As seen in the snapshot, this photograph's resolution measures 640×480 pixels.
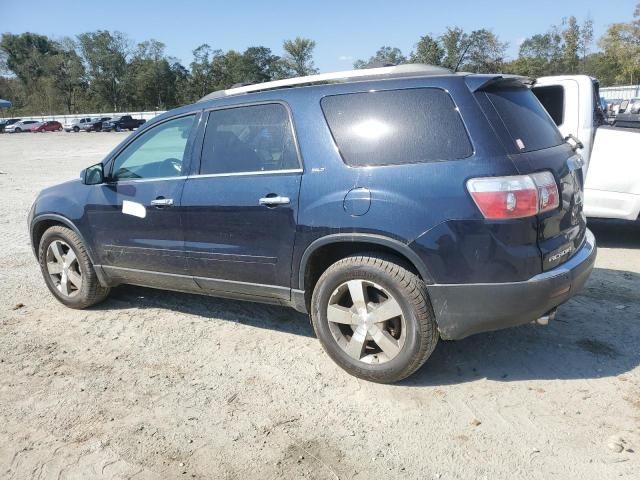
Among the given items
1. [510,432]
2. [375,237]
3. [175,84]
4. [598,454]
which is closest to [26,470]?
[375,237]

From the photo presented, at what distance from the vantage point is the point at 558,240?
3225mm

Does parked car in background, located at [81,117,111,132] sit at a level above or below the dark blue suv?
above

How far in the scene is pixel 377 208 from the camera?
10.5 ft

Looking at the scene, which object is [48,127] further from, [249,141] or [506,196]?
[506,196]

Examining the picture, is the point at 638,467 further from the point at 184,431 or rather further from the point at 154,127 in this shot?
the point at 154,127

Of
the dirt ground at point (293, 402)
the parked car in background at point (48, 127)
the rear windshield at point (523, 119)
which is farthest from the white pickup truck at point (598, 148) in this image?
the parked car in background at point (48, 127)

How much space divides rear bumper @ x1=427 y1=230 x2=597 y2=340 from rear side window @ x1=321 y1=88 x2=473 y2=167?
755 millimetres

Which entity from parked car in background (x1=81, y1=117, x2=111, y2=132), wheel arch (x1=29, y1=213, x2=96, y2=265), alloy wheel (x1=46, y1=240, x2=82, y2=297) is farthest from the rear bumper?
parked car in background (x1=81, y1=117, x2=111, y2=132)

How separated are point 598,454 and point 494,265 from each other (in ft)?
3.43

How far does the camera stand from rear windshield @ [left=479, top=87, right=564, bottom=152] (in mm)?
3215

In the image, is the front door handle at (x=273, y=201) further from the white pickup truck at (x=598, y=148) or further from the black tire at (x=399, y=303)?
the white pickup truck at (x=598, y=148)

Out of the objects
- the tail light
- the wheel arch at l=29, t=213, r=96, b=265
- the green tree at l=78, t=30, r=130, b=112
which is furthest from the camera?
the green tree at l=78, t=30, r=130, b=112

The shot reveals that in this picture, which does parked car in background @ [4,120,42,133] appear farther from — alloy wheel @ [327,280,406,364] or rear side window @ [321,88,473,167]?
alloy wheel @ [327,280,406,364]

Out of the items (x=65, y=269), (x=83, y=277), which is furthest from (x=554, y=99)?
(x=65, y=269)
